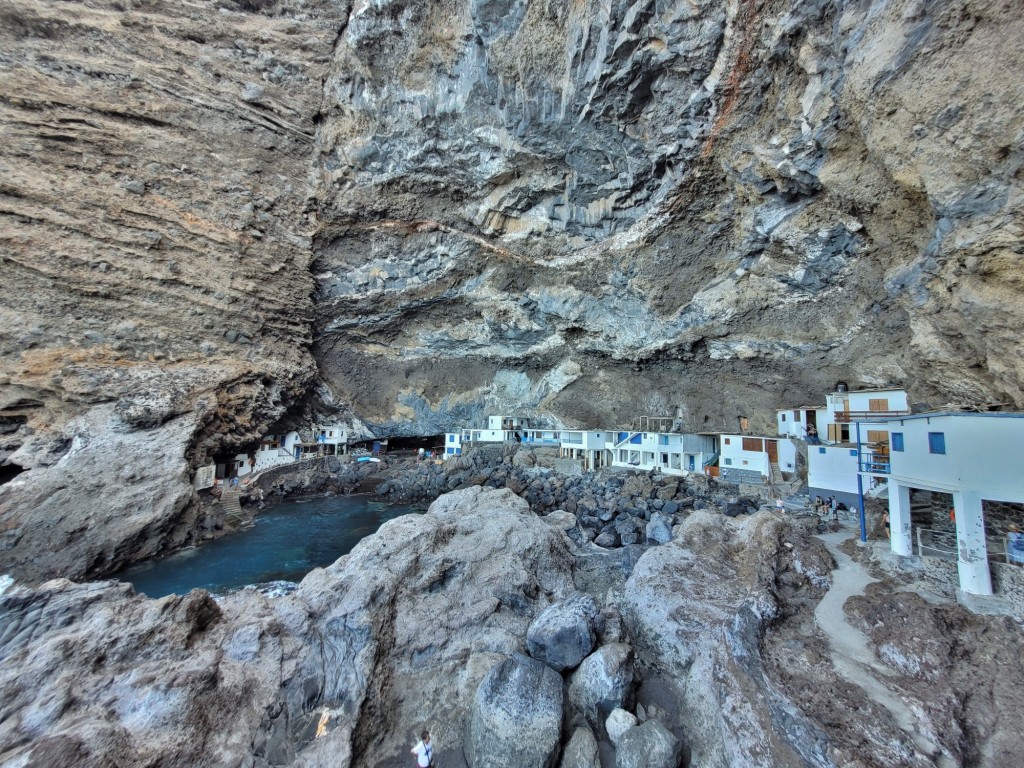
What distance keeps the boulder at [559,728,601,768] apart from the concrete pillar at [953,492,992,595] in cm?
702

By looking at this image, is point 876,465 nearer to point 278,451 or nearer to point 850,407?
point 850,407

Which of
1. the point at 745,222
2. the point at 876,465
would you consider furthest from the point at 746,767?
the point at 745,222

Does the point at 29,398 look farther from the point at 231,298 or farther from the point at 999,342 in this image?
the point at 999,342

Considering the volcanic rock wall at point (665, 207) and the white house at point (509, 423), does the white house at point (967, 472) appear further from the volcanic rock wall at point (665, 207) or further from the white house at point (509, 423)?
the white house at point (509, 423)

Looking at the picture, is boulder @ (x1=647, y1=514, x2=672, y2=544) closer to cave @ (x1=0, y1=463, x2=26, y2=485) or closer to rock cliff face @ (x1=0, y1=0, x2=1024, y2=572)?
rock cliff face @ (x1=0, y1=0, x2=1024, y2=572)

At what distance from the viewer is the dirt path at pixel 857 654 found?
16.1 ft

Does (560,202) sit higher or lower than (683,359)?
higher

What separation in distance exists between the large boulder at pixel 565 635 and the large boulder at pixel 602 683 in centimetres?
29

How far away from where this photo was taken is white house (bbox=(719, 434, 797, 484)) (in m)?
18.5

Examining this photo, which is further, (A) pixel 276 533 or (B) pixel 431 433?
(B) pixel 431 433

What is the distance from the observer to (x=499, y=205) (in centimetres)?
2292

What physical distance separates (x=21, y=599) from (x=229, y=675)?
3821 mm

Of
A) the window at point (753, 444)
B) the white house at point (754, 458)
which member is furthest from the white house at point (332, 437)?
the window at point (753, 444)

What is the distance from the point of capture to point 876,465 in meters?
10.8
